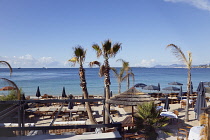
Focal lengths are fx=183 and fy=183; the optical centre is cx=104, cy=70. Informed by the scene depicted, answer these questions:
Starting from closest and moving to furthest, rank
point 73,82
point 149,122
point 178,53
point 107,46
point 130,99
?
point 149,122, point 130,99, point 107,46, point 178,53, point 73,82

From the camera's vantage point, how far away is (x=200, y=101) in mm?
8773

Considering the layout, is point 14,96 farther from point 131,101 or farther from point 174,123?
point 174,123

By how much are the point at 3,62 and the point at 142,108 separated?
16.4 ft

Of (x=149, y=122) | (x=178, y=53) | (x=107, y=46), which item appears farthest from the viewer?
(x=178, y=53)

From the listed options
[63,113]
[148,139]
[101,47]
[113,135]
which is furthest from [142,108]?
[63,113]

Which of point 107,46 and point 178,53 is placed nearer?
point 107,46

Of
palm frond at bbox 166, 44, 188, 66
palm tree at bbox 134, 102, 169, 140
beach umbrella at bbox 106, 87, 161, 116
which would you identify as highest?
palm frond at bbox 166, 44, 188, 66

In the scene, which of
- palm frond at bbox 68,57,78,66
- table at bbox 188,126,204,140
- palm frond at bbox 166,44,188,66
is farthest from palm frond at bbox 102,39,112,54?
table at bbox 188,126,204,140

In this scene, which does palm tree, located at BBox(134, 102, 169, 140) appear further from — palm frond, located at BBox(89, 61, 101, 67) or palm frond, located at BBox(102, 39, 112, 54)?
palm frond, located at BBox(89, 61, 101, 67)

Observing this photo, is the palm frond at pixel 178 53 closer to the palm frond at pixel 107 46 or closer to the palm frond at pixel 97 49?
the palm frond at pixel 107 46

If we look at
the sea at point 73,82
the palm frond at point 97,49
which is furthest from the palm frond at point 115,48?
the sea at point 73,82

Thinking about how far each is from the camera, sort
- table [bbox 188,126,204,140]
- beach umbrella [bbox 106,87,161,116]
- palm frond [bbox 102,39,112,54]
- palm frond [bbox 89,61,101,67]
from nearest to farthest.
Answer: table [bbox 188,126,204,140], beach umbrella [bbox 106,87,161,116], palm frond [bbox 102,39,112,54], palm frond [bbox 89,61,101,67]

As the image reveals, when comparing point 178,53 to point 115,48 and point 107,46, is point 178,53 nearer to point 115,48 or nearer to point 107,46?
point 115,48

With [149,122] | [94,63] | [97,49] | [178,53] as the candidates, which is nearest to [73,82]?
[94,63]
